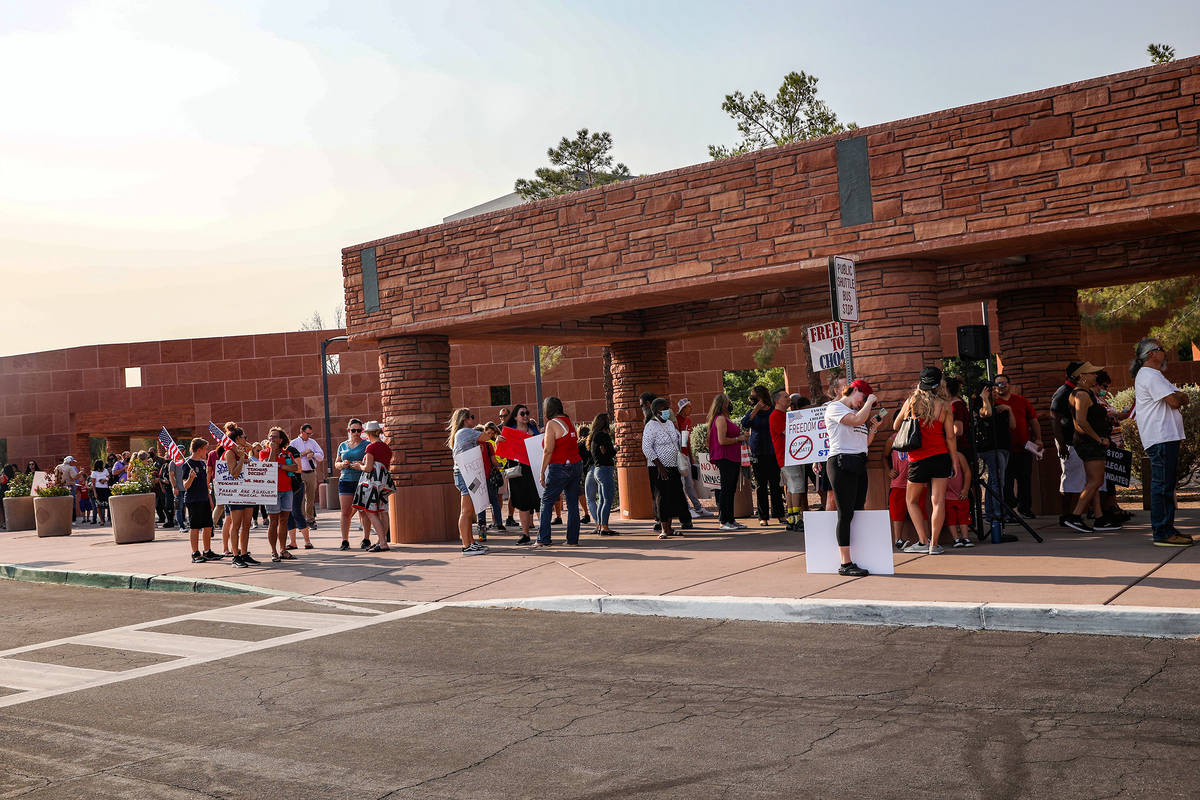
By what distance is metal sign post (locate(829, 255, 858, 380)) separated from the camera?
10.3 meters

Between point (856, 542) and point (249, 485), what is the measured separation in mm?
7473

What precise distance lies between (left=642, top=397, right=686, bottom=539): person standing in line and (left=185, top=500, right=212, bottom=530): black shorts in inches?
223

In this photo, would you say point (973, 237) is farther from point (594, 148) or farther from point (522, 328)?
point (594, 148)

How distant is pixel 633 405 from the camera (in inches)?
734

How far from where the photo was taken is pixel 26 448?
127 ft

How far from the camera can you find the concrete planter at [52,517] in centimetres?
2281

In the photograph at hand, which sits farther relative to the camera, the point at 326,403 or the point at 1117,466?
the point at 326,403

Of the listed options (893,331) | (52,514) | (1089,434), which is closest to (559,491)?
(893,331)

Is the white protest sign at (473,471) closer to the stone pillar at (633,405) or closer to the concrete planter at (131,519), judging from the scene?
the stone pillar at (633,405)

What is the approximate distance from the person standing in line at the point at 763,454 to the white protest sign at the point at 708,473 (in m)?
1.09

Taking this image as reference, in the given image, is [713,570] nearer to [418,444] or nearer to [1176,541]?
[1176,541]

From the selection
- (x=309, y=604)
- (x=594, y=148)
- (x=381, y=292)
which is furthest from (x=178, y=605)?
(x=594, y=148)

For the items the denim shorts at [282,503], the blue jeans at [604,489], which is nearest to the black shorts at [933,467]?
the blue jeans at [604,489]

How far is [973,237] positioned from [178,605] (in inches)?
342
